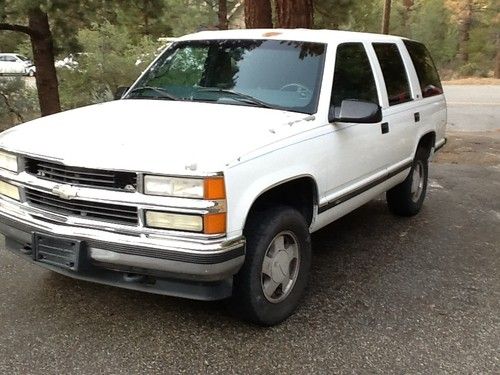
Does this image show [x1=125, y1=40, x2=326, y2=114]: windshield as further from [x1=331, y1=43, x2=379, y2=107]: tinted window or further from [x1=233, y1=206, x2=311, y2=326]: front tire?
[x1=233, y1=206, x2=311, y2=326]: front tire

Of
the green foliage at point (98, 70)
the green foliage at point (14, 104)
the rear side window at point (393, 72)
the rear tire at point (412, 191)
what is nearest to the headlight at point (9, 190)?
the rear side window at point (393, 72)

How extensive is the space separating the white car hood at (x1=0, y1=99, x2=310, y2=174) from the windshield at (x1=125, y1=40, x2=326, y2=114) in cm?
19

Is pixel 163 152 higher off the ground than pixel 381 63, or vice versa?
pixel 381 63

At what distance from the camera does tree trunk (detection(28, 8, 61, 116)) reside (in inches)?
440

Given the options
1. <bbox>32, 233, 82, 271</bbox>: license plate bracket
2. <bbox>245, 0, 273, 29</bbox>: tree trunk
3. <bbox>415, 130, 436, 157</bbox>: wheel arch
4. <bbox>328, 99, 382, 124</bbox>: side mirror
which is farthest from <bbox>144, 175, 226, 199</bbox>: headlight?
<bbox>245, 0, 273, 29</bbox>: tree trunk

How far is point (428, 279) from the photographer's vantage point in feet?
14.5

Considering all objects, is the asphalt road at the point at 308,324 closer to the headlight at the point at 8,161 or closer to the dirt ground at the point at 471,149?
the headlight at the point at 8,161

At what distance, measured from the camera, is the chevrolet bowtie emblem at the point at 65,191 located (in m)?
3.20

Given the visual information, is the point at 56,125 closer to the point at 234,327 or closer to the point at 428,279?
the point at 234,327

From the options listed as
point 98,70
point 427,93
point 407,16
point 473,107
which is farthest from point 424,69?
point 407,16

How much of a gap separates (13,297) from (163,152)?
1.75 m

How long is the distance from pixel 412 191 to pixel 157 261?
3.66 meters

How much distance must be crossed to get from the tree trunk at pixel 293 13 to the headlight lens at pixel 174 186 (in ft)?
19.9

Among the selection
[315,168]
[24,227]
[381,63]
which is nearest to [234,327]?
[315,168]
